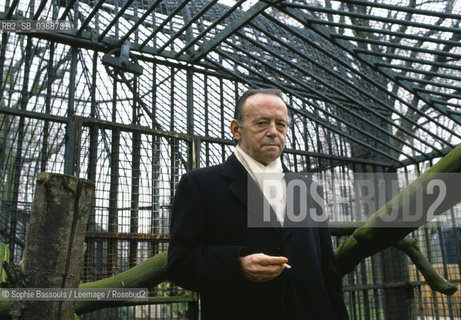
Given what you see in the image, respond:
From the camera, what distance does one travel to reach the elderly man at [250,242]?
4.78 feet

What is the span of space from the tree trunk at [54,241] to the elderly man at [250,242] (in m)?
0.38

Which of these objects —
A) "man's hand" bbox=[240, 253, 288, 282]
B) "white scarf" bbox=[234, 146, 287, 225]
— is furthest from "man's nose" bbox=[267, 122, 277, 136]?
"man's hand" bbox=[240, 253, 288, 282]

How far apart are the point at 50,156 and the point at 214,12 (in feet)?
11.0

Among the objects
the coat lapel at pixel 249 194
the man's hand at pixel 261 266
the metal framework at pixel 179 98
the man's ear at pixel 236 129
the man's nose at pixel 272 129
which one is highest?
the metal framework at pixel 179 98

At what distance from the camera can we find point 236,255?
142cm

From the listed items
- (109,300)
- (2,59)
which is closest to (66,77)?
(2,59)

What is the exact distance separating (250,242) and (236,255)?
17cm

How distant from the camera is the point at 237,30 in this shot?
16.1 feet

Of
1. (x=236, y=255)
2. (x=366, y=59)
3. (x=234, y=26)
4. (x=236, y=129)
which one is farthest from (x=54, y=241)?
(x=366, y=59)

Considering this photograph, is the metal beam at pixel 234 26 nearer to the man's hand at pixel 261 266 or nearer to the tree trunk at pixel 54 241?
the tree trunk at pixel 54 241

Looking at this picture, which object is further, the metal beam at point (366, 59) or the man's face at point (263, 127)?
the metal beam at point (366, 59)

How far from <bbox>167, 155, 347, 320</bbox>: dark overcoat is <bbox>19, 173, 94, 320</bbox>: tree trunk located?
0.38 meters

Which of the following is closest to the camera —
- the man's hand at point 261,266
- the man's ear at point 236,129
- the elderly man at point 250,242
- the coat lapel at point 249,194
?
the man's hand at point 261,266

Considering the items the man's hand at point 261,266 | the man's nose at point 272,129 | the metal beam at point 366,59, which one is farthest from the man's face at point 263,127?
the metal beam at point 366,59
